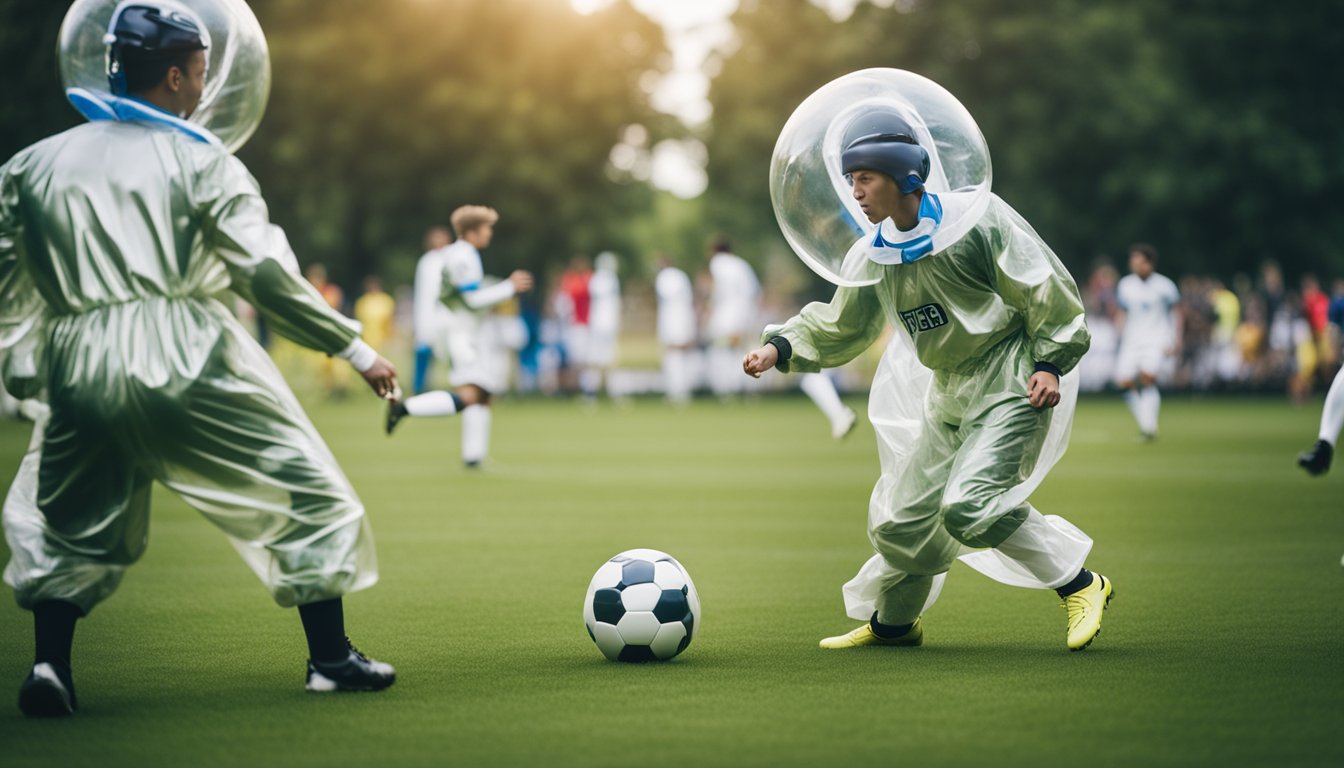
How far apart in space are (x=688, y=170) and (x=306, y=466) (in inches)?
1912

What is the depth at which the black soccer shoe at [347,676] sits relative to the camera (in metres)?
5.89

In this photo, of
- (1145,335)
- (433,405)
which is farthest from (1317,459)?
(1145,335)

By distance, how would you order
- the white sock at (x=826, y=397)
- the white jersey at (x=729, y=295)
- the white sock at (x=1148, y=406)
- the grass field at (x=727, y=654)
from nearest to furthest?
the grass field at (x=727, y=654)
the white sock at (x=826, y=397)
the white sock at (x=1148, y=406)
the white jersey at (x=729, y=295)

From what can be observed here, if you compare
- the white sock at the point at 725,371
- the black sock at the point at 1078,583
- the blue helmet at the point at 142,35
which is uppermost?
the blue helmet at the point at 142,35

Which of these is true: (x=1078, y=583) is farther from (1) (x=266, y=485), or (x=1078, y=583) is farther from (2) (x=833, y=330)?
(1) (x=266, y=485)

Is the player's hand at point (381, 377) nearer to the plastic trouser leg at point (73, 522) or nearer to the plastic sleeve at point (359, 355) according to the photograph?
the plastic sleeve at point (359, 355)

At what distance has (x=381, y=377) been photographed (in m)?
5.59

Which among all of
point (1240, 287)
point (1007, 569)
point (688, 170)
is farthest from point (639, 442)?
point (688, 170)

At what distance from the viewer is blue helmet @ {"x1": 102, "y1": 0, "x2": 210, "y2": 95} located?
552 centimetres

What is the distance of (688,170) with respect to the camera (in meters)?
53.5

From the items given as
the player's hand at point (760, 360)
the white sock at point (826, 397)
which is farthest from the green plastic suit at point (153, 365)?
the white sock at point (826, 397)

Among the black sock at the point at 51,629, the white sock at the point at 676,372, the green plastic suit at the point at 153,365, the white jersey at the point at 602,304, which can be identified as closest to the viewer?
the green plastic suit at the point at 153,365

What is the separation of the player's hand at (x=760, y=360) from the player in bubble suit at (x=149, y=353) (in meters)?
1.68

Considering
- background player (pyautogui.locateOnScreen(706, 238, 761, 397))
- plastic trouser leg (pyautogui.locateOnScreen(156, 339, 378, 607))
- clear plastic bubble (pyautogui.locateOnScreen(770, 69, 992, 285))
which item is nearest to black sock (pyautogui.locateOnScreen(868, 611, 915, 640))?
clear plastic bubble (pyautogui.locateOnScreen(770, 69, 992, 285))
